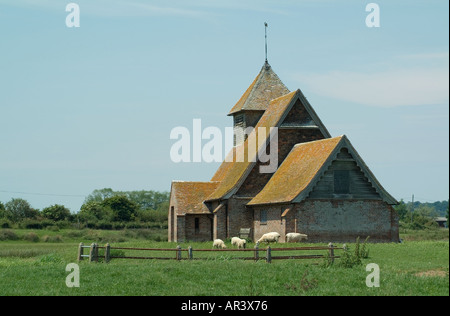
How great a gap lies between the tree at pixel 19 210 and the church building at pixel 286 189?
36.1 m

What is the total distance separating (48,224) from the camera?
8550cm

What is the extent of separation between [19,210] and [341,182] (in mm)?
57685

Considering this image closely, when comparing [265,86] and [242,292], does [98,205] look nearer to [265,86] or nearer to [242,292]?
[265,86]

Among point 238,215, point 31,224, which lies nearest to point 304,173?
point 238,215

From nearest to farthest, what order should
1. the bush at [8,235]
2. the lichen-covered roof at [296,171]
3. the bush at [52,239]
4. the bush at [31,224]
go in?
the lichen-covered roof at [296,171] < the bush at [8,235] < the bush at [52,239] < the bush at [31,224]

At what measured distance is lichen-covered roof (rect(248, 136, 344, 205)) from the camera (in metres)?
47.5

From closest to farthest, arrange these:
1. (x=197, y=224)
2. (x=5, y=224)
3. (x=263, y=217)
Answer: (x=263, y=217) → (x=197, y=224) → (x=5, y=224)

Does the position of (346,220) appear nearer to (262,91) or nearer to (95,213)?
(262,91)

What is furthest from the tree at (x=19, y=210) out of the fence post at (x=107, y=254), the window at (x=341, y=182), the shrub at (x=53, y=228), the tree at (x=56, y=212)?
the fence post at (x=107, y=254)

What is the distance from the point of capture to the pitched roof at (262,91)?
6188 cm

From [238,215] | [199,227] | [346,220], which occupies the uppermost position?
[238,215]

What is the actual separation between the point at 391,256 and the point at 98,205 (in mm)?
71783

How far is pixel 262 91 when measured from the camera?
62906mm

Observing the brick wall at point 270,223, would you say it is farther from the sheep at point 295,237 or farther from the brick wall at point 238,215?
the brick wall at point 238,215
